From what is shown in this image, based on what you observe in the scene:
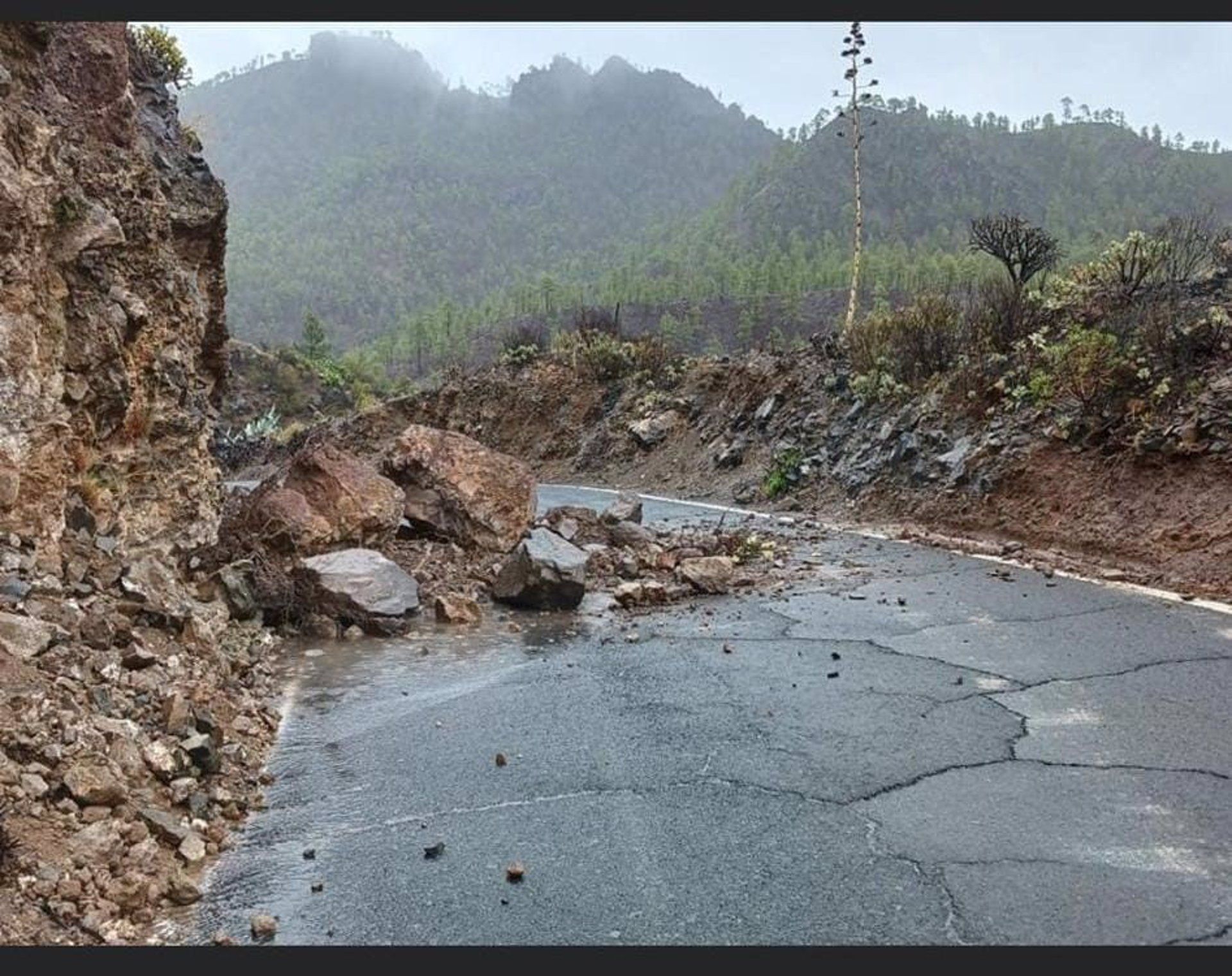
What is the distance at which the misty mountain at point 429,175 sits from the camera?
105 meters

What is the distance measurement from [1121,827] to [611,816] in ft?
6.78

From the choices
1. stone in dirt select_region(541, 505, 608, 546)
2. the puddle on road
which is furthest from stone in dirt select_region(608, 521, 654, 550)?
the puddle on road

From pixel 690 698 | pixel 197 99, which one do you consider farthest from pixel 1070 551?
pixel 197 99

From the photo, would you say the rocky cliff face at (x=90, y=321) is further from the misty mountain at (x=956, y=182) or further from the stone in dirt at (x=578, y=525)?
the misty mountain at (x=956, y=182)

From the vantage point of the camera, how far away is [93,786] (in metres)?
3.98

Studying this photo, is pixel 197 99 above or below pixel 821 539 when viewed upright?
above

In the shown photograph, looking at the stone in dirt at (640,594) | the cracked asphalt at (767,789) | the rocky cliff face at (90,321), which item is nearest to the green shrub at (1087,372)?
the cracked asphalt at (767,789)

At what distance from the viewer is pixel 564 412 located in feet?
89.6

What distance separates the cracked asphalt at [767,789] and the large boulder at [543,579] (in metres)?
1.26

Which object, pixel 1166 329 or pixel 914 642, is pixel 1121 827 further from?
pixel 1166 329

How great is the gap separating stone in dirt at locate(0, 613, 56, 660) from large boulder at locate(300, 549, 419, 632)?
3.06m

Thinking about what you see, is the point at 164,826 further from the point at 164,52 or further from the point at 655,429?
the point at 655,429

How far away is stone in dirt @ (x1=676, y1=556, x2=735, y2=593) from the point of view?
357 inches

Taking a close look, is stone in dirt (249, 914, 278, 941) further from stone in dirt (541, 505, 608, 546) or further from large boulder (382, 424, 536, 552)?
stone in dirt (541, 505, 608, 546)
